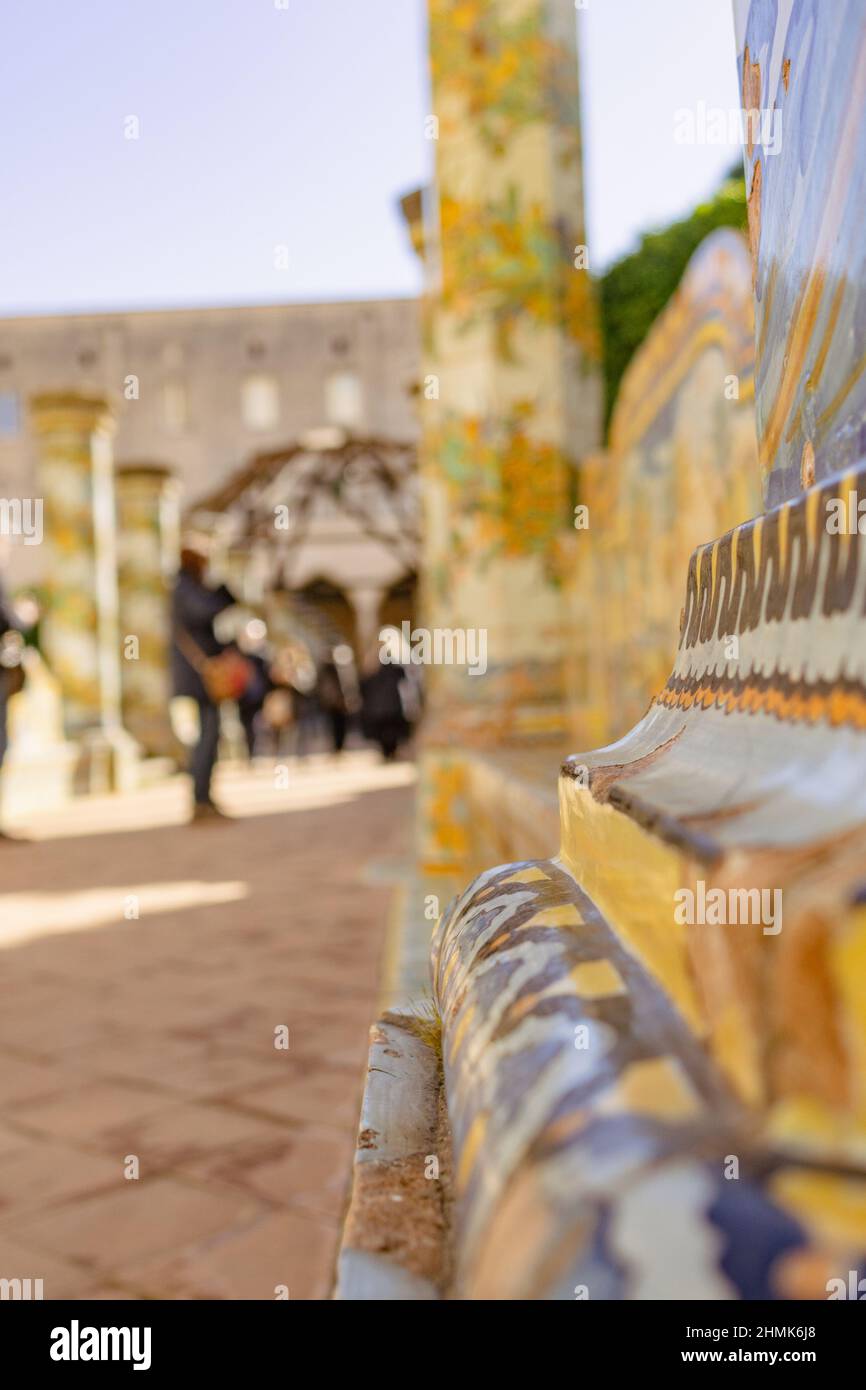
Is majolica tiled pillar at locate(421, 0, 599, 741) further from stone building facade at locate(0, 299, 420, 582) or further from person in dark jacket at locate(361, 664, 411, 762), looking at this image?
stone building facade at locate(0, 299, 420, 582)

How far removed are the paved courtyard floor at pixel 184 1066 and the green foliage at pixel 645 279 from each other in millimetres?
3575

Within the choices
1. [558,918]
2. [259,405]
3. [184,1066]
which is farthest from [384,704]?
[259,405]

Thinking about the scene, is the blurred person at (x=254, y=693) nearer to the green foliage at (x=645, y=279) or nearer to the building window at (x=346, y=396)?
the green foliage at (x=645, y=279)

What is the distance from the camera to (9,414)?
3044 centimetres

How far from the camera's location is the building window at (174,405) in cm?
2973

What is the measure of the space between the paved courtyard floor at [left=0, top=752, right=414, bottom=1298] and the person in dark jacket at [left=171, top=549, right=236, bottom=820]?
1.70m

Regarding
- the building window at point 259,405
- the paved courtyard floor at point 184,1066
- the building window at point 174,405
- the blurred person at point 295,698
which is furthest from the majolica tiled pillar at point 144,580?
the building window at point 174,405

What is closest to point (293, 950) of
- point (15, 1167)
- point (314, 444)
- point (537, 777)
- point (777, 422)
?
point (537, 777)

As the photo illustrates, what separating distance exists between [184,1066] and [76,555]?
8.13 meters

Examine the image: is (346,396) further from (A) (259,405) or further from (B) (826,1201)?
(B) (826,1201)

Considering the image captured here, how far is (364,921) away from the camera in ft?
13.0

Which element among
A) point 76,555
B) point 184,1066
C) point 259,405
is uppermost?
point 259,405

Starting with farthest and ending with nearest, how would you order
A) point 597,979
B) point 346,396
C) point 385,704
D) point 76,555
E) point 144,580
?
point 346,396, point 385,704, point 144,580, point 76,555, point 597,979

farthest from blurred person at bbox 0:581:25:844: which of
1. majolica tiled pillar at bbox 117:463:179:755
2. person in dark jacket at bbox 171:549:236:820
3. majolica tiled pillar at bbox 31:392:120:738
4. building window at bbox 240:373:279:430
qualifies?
building window at bbox 240:373:279:430
